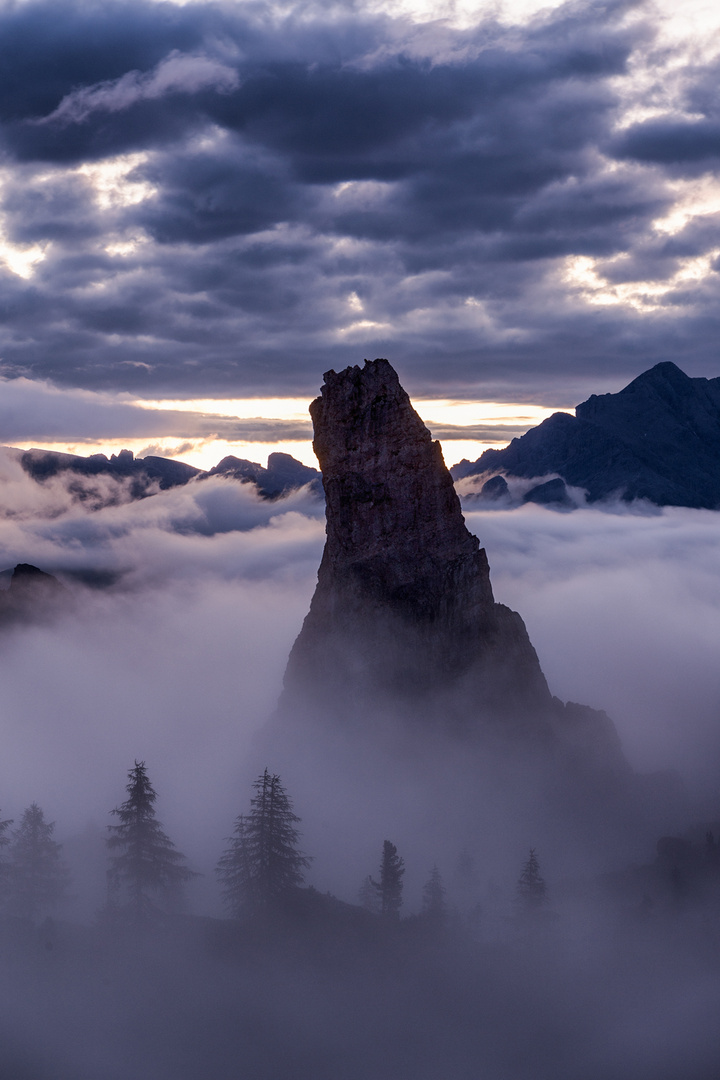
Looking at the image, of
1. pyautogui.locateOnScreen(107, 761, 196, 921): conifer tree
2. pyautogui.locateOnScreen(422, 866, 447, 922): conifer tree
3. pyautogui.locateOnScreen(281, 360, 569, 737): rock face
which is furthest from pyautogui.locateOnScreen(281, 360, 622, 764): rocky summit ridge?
pyautogui.locateOnScreen(107, 761, 196, 921): conifer tree

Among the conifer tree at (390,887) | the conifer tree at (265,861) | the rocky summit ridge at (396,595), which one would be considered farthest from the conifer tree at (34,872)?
the rocky summit ridge at (396,595)

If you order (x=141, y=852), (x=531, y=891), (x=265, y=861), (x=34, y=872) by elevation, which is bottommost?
(x=531, y=891)

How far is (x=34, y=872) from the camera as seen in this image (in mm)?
56188

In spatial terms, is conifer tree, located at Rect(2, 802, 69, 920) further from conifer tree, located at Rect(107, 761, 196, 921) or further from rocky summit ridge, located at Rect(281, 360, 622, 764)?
rocky summit ridge, located at Rect(281, 360, 622, 764)

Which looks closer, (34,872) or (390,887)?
(34,872)

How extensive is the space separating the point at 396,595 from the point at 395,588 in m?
0.80

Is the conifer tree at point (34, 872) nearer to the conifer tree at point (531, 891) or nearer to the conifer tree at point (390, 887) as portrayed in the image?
the conifer tree at point (390, 887)

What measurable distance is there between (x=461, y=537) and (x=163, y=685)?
106600 mm

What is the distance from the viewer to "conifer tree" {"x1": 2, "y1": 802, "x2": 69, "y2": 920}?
55250mm

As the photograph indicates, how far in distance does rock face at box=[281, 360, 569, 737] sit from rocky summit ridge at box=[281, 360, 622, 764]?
0.36ft

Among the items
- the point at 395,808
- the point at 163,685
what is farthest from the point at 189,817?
the point at 163,685

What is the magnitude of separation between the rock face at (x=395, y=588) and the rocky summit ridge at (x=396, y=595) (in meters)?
0.11

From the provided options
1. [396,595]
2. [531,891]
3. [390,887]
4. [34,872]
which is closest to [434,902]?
[390,887]

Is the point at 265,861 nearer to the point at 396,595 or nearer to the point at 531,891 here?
the point at 531,891
